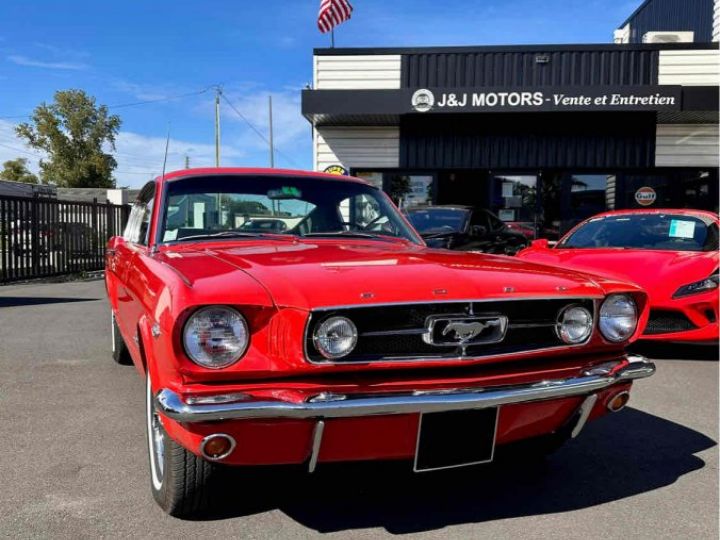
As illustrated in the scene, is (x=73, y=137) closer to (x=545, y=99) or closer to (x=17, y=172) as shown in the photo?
(x=17, y=172)

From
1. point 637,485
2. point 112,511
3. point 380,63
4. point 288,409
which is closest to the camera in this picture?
point 288,409

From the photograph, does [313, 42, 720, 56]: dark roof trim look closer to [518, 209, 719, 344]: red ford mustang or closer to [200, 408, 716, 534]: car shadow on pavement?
[518, 209, 719, 344]: red ford mustang

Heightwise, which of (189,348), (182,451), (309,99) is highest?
(309,99)

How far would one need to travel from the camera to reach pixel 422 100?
1205 centimetres

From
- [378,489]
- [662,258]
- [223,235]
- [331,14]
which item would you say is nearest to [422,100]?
[331,14]

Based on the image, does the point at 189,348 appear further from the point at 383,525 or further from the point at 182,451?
the point at 383,525

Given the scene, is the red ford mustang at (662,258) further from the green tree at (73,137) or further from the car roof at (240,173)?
the green tree at (73,137)

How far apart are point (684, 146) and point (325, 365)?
43.0 feet

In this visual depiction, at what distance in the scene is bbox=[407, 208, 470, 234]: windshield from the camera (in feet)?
29.7

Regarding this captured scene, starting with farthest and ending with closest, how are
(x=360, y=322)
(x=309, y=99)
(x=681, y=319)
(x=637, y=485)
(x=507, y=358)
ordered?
(x=309, y=99) → (x=681, y=319) → (x=637, y=485) → (x=507, y=358) → (x=360, y=322)

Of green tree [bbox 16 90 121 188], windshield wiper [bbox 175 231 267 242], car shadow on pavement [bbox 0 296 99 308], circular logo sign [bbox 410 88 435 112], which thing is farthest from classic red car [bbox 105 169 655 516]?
green tree [bbox 16 90 121 188]

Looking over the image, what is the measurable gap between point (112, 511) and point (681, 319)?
15.0ft

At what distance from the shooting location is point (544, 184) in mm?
13359

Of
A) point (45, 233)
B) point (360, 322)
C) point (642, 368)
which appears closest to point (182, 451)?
Answer: point (360, 322)
